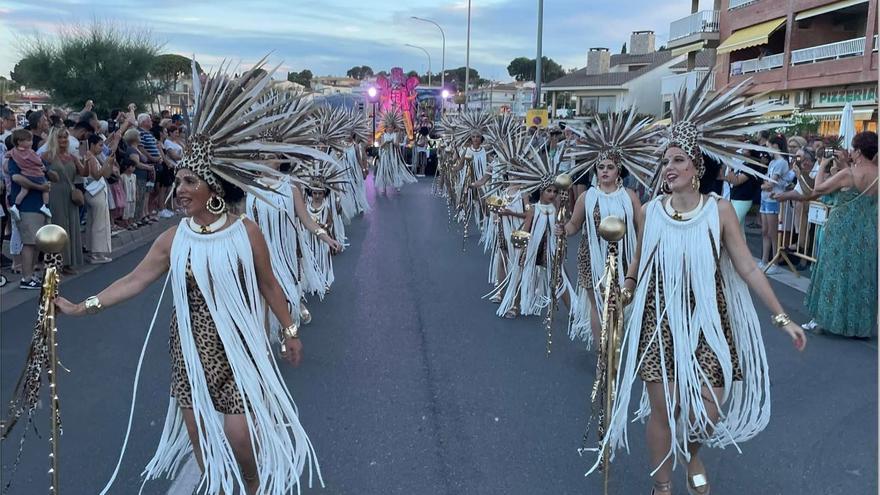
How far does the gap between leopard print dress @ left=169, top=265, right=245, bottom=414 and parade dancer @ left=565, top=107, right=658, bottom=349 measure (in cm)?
339

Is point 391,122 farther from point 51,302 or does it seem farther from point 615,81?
point 615,81

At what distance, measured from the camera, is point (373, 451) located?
4633 millimetres

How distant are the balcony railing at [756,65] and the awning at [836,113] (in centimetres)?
292

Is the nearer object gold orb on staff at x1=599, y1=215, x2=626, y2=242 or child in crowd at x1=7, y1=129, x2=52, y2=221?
gold orb on staff at x1=599, y1=215, x2=626, y2=242

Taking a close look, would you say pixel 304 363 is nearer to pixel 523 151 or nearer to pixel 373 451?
pixel 373 451

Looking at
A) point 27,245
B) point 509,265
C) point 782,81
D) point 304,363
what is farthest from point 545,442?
point 782,81

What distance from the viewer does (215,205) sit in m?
3.60

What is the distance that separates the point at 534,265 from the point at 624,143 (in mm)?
1820

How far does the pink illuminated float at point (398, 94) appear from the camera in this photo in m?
Answer: 31.0

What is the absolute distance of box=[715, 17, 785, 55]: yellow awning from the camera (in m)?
27.8

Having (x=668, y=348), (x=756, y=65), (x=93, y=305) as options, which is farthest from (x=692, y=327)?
(x=756, y=65)

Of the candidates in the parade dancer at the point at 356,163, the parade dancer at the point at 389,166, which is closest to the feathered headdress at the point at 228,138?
the parade dancer at the point at 356,163

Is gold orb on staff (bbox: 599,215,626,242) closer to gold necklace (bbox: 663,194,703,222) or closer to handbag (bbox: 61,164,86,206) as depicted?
gold necklace (bbox: 663,194,703,222)

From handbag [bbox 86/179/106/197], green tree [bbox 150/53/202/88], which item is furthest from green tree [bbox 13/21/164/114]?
handbag [bbox 86/179/106/197]
